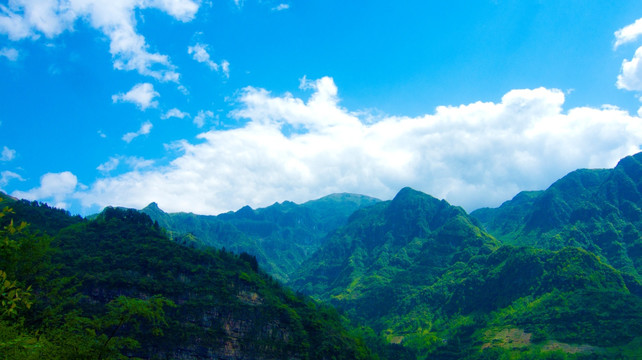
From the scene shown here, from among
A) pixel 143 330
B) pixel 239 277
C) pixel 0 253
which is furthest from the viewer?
pixel 239 277

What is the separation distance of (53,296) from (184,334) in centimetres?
12841

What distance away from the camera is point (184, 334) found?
144m

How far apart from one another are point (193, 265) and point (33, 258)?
15715 centimetres

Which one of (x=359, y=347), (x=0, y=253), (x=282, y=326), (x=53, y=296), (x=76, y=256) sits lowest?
(x=359, y=347)

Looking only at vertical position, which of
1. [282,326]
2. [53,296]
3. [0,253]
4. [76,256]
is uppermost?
[76,256]

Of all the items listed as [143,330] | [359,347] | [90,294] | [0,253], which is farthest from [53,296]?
[359,347]

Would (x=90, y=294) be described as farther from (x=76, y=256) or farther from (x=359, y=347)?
(x=359, y=347)

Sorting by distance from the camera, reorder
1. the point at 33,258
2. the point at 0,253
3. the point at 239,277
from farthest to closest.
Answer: the point at 239,277 < the point at 33,258 < the point at 0,253

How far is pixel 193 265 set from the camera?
17512 cm

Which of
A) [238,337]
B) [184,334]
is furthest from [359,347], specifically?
[184,334]

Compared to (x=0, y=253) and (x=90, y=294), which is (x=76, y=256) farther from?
(x=0, y=253)

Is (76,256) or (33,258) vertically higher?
(76,256)

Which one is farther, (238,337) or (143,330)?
(238,337)

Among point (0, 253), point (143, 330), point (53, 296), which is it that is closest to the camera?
point (0, 253)
